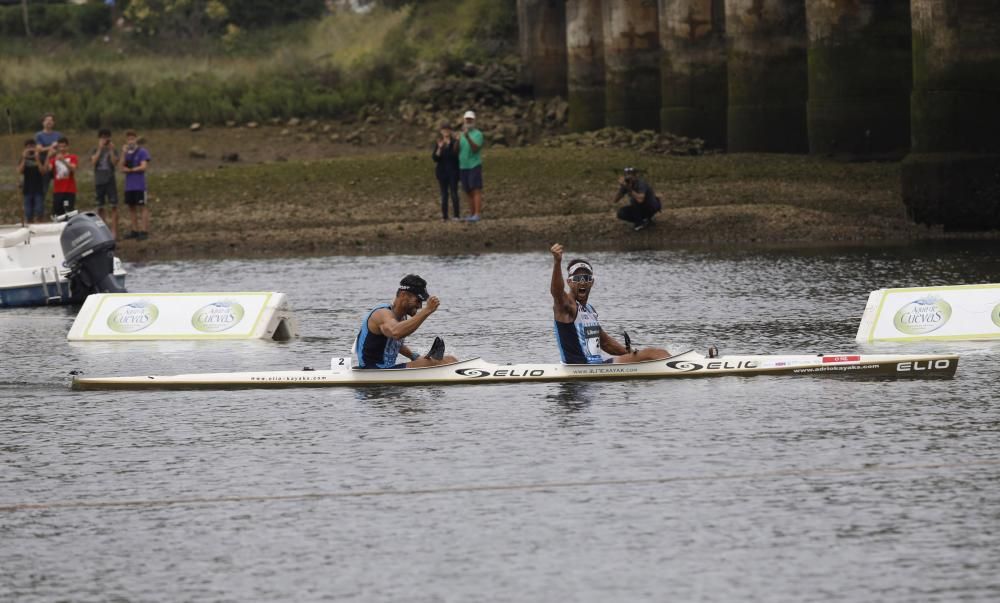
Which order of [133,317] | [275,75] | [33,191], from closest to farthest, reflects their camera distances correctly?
[133,317], [33,191], [275,75]

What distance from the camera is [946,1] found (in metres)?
30.2

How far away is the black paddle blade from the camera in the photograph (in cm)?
1814

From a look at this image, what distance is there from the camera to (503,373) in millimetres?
18250

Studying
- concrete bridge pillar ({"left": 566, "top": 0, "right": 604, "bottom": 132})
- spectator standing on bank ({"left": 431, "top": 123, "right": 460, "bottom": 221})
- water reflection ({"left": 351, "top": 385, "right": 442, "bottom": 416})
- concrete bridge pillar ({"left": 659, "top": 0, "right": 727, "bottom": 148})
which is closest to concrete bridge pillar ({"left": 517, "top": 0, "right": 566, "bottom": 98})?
concrete bridge pillar ({"left": 566, "top": 0, "right": 604, "bottom": 132})

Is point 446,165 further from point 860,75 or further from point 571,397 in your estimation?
point 571,397

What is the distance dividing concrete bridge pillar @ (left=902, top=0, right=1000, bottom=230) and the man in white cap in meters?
7.70

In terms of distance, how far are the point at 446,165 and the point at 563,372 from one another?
697 inches

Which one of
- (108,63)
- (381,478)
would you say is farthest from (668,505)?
(108,63)

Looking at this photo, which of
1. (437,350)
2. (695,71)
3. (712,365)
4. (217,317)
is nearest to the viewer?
(712,365)

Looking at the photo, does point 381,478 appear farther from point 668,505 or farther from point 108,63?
point 108,63

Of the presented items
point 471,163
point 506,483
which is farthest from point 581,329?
point 471,163

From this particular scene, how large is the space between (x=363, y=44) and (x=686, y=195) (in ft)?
109

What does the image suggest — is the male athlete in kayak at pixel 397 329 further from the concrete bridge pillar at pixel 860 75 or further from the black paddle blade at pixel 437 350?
the concrete bridge pillar at pixel 860 75

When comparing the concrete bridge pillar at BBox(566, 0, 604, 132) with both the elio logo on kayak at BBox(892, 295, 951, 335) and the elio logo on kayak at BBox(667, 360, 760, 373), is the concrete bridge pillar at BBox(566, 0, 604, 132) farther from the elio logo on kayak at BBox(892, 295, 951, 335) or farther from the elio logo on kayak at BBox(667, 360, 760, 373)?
the elio logo on kayak at BBox(667, 360, 760, 373)
